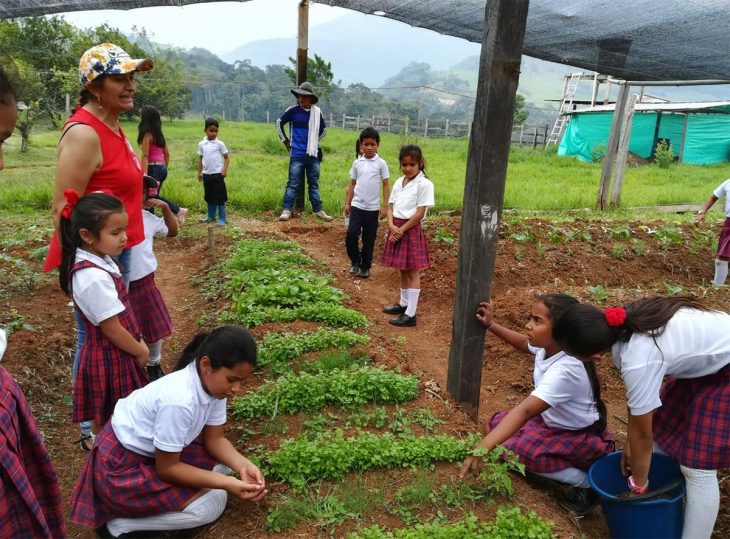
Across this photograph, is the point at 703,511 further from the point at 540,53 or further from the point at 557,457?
the point at 540,53

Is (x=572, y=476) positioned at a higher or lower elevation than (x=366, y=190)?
lower

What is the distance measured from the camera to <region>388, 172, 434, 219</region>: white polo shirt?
16.5ft

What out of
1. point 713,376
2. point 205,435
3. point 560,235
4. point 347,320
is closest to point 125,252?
point 205,435


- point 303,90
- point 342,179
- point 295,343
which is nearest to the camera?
point 295,343

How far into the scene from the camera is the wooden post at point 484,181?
272 cm

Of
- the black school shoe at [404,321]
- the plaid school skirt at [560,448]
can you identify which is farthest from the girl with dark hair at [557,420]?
the black school shoe at [404,321]

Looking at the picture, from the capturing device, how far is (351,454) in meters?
2.80

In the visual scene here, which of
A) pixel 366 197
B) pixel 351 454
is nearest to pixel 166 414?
pixel 351 454

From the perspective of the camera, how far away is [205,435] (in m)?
2.62

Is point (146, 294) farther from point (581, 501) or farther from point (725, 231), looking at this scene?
point (725, 231)

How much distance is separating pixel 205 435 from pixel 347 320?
2061 millimetres

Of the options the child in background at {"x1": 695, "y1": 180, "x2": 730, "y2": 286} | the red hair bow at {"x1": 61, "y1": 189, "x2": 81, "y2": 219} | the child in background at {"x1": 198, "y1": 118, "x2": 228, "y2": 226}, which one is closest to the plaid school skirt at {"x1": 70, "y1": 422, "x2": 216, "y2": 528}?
the red hair bow at {"x1": 61, "y1": 189, "x2": 81, "y2": 219}

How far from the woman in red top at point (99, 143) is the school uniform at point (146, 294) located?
9.8 inches

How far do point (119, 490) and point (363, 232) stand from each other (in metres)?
4.43
